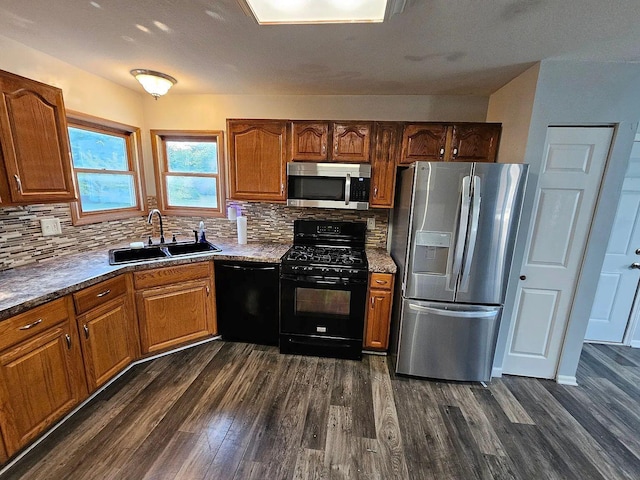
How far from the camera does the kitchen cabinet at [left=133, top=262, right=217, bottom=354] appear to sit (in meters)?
2.30

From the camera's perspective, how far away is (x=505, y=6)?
4.41 feet

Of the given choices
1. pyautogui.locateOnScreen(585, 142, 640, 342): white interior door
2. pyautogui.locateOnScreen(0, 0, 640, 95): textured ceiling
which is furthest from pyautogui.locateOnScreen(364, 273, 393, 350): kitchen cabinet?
pyautogui.locateOnScreen(585, 142, 640, 342): white interior door

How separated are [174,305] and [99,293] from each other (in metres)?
0.61

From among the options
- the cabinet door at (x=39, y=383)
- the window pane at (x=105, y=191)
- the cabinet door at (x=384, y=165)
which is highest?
the cabinet door at (x=384, y=165)

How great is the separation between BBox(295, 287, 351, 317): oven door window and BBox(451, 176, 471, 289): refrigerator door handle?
95 cm

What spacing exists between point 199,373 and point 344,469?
1.41 meters

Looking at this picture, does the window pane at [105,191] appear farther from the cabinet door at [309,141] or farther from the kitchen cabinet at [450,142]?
the kitchen cabinet at [450,142]

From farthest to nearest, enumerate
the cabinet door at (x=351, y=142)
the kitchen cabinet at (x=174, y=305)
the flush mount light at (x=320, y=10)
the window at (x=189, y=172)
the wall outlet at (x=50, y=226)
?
1. the window at (x=189, y=172)
2. the cabinet door at (x=351, y=142)
3. the kitchen cabinet at (x=174, y=305)
4. the wall outlet at (x=50, y=226)
5. the flush mount light at (x=320, y=10)

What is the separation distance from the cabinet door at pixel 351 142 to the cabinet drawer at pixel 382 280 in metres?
1.09

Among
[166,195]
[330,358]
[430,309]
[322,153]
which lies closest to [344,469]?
[330,358]

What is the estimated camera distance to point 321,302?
8.32 feet

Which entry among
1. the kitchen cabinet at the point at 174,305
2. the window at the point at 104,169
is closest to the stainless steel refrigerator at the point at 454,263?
the kitchen cabinet at the point at 174,305

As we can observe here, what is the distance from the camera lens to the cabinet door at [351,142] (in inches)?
100

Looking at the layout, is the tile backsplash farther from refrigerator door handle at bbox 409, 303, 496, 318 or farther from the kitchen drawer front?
refrigerator door handle at bbox 409, 303, 496, 318
